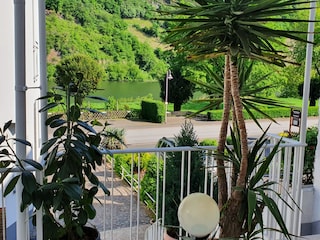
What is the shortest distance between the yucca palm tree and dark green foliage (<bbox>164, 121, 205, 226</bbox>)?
0.91m

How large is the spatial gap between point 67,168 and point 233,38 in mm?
1128

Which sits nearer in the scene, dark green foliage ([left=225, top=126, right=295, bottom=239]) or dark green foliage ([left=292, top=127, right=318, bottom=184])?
dark green foliage ([left=225, top=126, right=295, bottom=239])

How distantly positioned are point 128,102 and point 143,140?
3.54ft

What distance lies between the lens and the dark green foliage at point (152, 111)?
1014cm

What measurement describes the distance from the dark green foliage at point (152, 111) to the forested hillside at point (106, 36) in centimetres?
75

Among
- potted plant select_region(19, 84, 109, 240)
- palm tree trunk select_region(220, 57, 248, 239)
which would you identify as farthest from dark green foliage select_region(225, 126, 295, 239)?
potted plant select_region(19, 84, 109, 240)

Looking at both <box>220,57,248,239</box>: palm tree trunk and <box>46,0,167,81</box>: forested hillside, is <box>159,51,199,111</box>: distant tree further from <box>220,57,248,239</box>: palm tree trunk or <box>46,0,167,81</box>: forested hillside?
<box>220,57,248,239</box>: palm tree trunk

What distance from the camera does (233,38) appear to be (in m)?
2.11

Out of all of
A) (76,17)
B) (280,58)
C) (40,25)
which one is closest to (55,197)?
(40,25)

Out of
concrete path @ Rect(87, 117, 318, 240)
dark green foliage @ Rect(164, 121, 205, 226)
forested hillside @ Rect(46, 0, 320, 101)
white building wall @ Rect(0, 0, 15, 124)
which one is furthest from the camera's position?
forested hillside @ Rect(46, 0, 320, 101)

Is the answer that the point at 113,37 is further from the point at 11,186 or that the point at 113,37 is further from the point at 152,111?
the point at 11,186

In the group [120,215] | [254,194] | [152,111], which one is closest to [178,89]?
[152,111]

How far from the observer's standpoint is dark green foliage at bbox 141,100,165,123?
10141 mm

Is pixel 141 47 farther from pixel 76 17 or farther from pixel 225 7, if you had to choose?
pixel 225 7
